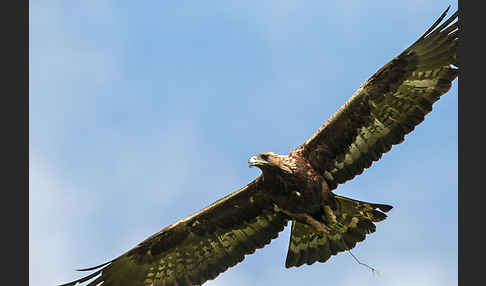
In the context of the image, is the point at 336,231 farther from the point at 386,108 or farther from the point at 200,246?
the point at 200,246

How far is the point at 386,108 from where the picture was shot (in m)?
13.2

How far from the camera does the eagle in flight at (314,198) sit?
1296 centimetres

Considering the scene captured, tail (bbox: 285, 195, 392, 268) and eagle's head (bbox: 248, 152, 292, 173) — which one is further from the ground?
eagle's head (bbox: 248, 152, 292, 173)

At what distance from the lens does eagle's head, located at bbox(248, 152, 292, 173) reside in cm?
1270

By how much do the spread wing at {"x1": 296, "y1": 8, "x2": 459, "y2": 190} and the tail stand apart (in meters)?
0.43

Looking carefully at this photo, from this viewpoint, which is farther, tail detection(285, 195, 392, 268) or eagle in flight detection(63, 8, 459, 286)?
tail detection(285, 195, 392, 268)

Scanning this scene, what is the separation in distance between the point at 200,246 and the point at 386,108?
3.88 metres

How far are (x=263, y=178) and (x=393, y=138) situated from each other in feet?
7.02

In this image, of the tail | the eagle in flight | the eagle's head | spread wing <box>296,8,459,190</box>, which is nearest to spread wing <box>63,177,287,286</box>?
the eagle in flight

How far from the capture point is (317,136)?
43.3 feet

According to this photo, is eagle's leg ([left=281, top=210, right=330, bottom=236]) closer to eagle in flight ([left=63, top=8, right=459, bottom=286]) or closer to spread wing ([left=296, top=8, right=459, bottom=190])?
eagle in flight ([left=63, top=8, right=459, bottom=286])

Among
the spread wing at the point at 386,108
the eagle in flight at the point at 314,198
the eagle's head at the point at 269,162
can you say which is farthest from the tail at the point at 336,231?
the eagle's head at the point at 269,162

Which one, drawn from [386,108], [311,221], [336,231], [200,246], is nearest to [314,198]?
[311,221]

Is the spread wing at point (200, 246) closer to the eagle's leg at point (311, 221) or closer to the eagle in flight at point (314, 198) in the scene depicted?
the eagle in flight at point (314, 198)
